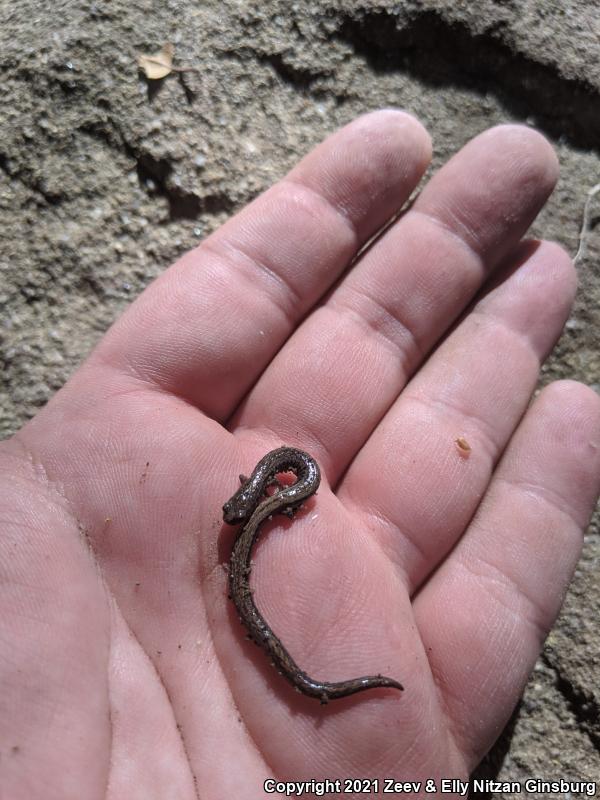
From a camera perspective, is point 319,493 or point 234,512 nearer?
point 234,512

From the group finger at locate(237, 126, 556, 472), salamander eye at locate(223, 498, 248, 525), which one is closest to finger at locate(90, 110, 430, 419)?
finger at locate(237, 126, 556, 472)

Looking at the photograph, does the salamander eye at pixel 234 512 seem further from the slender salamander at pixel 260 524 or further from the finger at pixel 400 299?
the finger at pixel 400 299

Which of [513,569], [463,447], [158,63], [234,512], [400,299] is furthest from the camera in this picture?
[158,63]

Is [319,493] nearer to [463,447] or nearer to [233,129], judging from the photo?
[463,447]

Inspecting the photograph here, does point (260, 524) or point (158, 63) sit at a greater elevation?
point (158, 63)

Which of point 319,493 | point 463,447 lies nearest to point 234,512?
point 319,493

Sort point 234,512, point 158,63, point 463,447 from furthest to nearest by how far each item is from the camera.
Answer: point 158,63 < point 463,447 < point 234,512

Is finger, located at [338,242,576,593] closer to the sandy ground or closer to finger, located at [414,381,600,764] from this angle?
finger, located at [414,381,600,764]
